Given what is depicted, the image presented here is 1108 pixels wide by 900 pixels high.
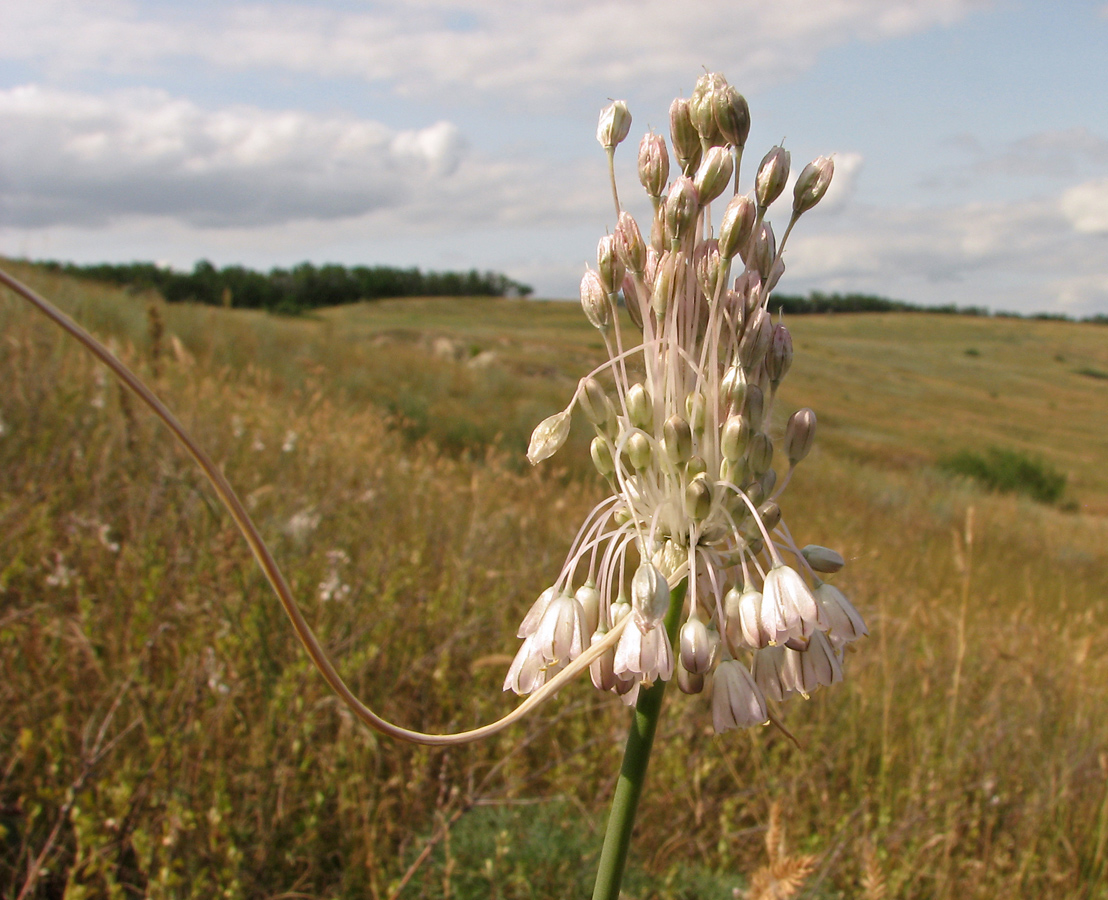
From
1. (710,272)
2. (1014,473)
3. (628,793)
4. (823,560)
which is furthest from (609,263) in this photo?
(1014,473)

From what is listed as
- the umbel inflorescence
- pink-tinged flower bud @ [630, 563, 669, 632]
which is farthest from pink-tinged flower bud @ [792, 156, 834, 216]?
pink-tinged flower bud @ [630, 563, 669, 632]

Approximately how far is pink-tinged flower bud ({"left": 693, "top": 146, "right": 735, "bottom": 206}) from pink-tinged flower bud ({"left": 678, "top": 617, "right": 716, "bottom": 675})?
0.53 metres

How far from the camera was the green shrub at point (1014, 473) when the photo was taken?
97.2 ft

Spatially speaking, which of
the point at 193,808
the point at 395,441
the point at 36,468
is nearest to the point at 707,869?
the point at 193,808

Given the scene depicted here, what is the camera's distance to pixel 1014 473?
30.2 meters

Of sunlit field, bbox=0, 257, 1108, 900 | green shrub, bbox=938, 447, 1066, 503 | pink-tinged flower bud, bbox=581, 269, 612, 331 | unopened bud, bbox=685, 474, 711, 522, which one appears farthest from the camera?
green shrub, bbox=938, 447, 1066, 503

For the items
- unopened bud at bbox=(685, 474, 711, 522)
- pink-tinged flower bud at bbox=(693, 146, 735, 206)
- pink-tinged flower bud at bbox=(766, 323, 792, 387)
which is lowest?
unopened bud at bbox=(685, 474, 711, 522)

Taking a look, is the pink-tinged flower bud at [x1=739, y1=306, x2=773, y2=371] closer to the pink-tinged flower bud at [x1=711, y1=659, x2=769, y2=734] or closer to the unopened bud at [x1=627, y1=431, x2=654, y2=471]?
the unopened bud at [x1=627, y1=431, x2=654, y2=471]

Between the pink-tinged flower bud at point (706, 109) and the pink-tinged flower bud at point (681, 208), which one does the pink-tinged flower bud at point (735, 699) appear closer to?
the pink-tinged flower bud at point (681, 208)

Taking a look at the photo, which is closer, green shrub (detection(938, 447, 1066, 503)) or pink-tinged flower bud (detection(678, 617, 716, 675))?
pink-tinged flower bud (detection(678, 617, 716, 675))

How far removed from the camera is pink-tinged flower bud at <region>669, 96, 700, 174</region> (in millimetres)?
1038

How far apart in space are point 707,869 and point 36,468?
4062mm

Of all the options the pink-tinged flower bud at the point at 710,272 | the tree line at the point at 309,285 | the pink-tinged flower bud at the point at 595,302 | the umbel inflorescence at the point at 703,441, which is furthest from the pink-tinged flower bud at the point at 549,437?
the tree line at the point at 309,285

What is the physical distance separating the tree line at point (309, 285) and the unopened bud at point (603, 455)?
104 ft
